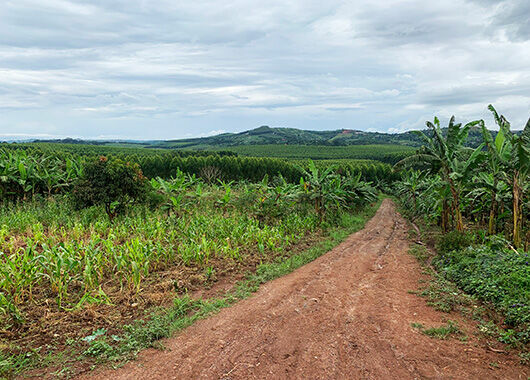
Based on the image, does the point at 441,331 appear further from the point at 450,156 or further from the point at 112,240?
the point at 112,240

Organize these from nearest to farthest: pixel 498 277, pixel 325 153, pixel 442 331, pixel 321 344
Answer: pixel 321 344 → pixel 442 331 → pixel 498 277 → pixel 325 153

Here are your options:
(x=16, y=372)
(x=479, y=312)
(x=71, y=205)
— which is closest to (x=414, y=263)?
(x=479, y=312)

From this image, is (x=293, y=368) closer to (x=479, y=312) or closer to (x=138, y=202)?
(x=479, y=312)

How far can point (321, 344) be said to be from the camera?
12.7 feet

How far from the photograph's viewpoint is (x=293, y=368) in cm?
338

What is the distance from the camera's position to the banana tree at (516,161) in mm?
7094

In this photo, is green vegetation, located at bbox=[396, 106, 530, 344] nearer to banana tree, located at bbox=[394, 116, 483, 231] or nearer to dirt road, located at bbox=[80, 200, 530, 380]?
banana tree, located at bbox=[394, 116, 483, 231]

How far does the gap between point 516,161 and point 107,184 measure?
11.7 meters

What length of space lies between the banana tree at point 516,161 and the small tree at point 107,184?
1097cm

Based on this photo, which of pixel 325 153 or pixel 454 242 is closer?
pixel 454 242

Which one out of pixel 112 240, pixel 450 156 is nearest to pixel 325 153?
pixel 450 156

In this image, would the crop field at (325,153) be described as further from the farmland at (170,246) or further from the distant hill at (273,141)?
the farmland at (170,246)

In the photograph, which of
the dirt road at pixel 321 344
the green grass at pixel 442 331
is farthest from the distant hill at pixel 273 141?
the green grass at pixel 442 331

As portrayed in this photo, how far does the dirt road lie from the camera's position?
10.9 ft
